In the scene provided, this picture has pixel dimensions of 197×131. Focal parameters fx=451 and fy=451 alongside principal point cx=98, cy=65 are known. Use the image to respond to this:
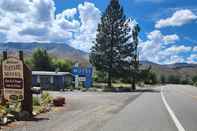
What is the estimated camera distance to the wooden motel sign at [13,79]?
18875 millimetres

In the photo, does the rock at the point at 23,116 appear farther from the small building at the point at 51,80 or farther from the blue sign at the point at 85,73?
the blue sign at the point at 85,73

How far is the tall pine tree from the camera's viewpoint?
79.4m

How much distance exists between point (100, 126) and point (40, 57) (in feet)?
338

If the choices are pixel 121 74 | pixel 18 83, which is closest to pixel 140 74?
pixel 121 74

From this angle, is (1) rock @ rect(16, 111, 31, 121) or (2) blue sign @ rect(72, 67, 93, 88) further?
Answer: (2) blue sign @ rect(72, 67, 93, 88)

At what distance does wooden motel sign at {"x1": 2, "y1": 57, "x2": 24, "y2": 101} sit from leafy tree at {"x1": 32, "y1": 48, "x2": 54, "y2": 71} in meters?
93.9

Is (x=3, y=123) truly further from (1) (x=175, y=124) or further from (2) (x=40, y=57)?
(2) (x=40, y=57)

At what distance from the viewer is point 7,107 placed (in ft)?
61.4

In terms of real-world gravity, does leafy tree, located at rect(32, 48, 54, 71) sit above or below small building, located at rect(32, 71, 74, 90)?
above

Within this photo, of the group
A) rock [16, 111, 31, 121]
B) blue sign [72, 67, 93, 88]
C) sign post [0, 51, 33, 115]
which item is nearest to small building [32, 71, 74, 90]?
blue sign [72, 67, 93, 88]

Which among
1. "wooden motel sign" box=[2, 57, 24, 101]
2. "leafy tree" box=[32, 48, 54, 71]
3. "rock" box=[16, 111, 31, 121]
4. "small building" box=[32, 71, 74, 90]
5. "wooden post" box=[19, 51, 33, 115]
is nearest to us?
"rock" box=[16, 111, 31, 121]

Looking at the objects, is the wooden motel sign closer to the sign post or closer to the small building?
the sign post

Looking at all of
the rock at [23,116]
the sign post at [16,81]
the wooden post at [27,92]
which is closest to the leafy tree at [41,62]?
the sign post at [16,81]

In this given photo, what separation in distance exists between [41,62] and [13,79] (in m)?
96.5
